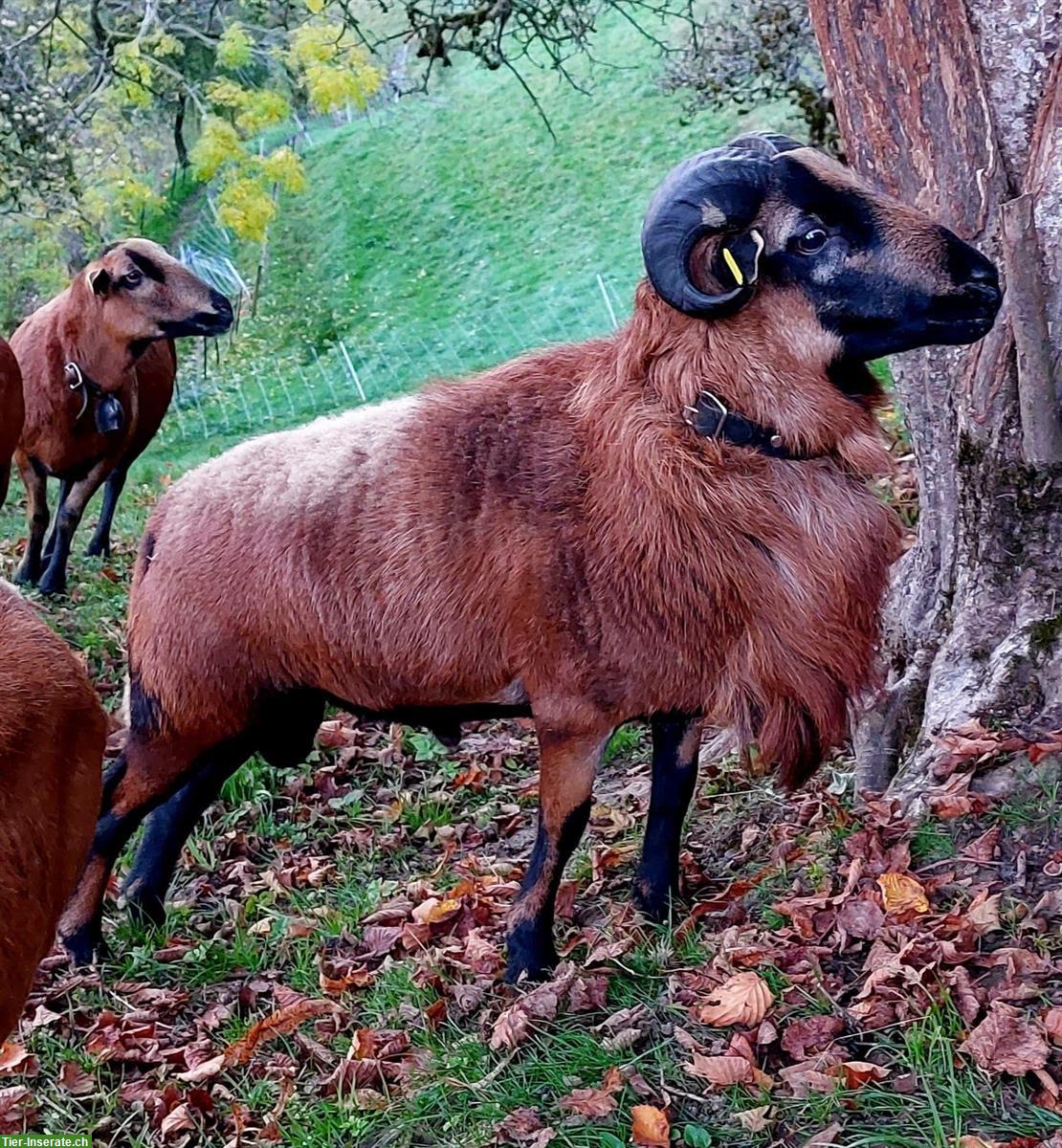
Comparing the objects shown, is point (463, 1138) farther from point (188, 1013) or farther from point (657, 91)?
point (657, 91)

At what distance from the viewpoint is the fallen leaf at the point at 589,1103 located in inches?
131

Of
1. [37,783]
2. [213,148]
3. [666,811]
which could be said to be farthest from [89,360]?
[213,148]

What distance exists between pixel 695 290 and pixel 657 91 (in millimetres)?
22627

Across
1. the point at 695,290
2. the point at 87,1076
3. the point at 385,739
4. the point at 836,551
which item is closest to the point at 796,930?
the point at 836,551

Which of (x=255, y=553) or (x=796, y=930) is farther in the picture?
(x=255, y=553)

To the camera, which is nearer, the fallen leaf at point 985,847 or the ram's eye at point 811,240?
the ram's eye at point 811,240

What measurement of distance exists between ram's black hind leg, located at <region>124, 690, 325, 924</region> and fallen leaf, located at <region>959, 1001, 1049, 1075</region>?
8.70ft

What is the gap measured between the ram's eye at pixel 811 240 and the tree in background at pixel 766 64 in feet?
21.9

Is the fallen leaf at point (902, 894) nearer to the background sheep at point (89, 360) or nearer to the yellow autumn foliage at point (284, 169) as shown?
the background sheep at point (89, 360)

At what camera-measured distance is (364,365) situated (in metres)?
20.6

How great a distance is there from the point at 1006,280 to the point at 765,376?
0.78 meters

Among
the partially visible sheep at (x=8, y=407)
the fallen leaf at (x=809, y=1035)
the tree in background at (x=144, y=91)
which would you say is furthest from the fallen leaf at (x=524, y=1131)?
the tree in background at (x=144, y=91)

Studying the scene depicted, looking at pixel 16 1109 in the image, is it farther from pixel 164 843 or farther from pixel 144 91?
pixel 144 91

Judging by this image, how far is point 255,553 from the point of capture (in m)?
4.45
